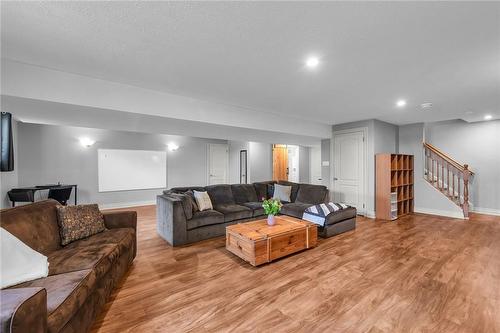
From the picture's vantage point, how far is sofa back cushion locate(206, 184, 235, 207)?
4.49 m

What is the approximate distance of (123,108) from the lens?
3.00 metres

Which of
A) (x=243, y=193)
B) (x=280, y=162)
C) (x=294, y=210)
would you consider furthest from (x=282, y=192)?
(x=280, y=162)

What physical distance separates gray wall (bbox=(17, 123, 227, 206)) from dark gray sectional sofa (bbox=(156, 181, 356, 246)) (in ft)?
10.4

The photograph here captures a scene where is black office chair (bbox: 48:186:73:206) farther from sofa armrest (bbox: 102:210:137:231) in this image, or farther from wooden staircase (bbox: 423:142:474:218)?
wooden staircase (bbox: 423:142:474:218)

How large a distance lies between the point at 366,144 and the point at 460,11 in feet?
13.0

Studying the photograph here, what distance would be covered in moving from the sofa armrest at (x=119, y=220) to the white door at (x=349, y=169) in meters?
4.82

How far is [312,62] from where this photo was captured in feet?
7.70

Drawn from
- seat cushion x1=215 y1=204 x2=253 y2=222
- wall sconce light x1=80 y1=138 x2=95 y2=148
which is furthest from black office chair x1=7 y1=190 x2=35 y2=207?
seat cushion x1=215 y1=204 x2=253 y2=222

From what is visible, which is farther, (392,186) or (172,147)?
(172,147)

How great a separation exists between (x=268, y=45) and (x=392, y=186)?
4.76 m

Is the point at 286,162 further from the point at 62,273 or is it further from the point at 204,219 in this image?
the point at 62,273

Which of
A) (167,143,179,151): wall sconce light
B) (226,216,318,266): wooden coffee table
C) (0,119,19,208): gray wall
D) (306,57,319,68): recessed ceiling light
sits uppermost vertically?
(306,57,319,68): recessed ceiling light

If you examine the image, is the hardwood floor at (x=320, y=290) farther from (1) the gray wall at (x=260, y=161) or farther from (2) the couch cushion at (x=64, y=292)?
(1) the gray wall at (x=260, y=161)

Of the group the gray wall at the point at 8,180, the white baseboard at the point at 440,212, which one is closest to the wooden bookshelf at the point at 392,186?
the white baseboard at the point at 440,212
